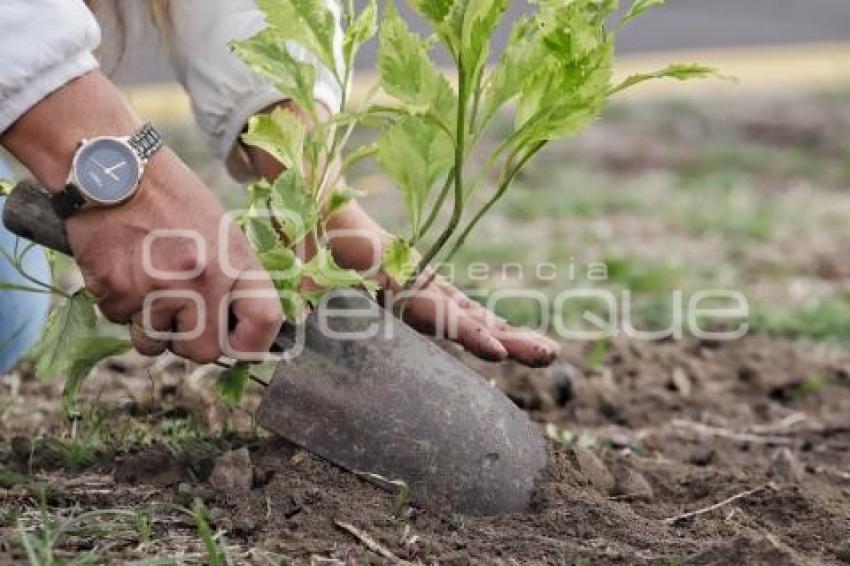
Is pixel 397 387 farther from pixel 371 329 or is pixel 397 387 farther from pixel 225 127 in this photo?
pixel 225 127

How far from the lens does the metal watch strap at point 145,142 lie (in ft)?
6.98

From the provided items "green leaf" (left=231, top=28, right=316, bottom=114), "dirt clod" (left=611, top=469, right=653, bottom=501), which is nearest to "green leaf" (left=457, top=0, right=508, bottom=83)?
"green leaf" (left=231, top=28, right=316, bottom=114)

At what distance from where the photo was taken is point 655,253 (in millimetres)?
5176

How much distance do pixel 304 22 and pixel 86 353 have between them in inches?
25.5

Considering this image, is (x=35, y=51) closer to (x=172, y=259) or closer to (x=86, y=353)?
(x=172, y=259)

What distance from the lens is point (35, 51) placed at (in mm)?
2072

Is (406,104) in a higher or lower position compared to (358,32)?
lower

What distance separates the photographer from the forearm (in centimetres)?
212

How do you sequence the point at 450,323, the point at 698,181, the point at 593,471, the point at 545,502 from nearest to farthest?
the point at 545,502, the point at 593,471, the point at 450,323, the point at 698,181

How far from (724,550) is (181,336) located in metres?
0.84

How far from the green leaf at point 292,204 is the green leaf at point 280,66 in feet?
0.36

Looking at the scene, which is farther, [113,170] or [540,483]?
[540,483]

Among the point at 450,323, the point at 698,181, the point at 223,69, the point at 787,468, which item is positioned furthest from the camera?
the point at 698,181

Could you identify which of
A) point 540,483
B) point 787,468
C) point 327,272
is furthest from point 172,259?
point 787,468
